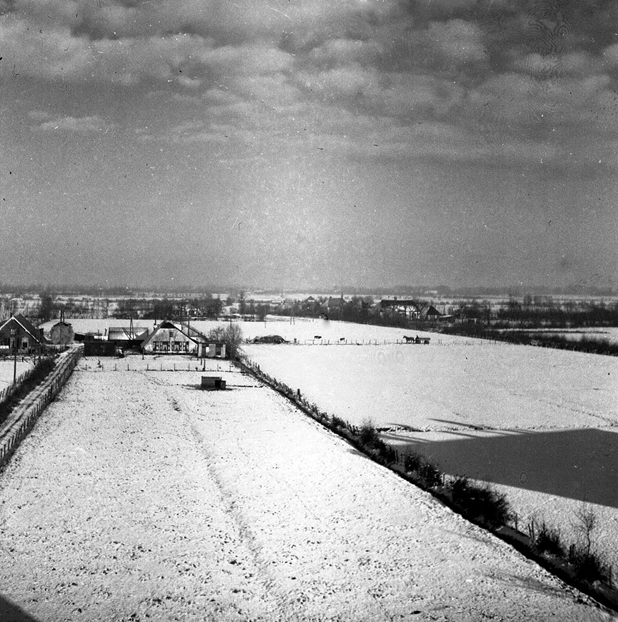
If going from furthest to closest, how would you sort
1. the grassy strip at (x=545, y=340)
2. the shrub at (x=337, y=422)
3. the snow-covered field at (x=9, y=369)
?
the grassy strip at (x=545, y=340), the snow-covered field at (x=9, y=369), the shrub at (x=337, y=422)

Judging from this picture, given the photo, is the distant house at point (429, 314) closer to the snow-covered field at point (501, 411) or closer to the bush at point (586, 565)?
the snow-covered field at point (501, 411)

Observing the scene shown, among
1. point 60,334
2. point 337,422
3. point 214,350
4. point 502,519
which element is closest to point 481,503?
point 502,519

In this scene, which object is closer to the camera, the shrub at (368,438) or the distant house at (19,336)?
the shrub at (368,438)

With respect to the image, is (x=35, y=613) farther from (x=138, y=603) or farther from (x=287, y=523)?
(x=287, y=523)

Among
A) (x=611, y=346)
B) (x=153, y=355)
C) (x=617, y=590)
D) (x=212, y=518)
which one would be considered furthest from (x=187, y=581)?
(x=611, y=346)

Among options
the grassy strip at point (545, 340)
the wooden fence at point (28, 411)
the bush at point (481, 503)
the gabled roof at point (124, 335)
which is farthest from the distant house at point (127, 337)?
the bush at point (481, 503)

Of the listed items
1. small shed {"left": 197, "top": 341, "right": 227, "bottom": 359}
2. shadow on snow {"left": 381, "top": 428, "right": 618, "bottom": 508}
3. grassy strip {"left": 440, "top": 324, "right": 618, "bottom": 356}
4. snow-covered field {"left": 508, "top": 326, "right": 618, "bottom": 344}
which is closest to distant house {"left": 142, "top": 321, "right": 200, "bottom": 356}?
small shed {"left": 197, "top": 341, "right": 227, "bottom": 359}

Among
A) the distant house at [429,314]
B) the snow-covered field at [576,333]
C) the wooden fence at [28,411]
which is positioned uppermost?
the distant house at [429,314]

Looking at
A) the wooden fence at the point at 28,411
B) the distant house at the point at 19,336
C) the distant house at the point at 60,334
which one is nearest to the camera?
the wooden fence at the point at 28,411

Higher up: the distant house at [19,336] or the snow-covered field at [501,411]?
the distant house at [19,336]

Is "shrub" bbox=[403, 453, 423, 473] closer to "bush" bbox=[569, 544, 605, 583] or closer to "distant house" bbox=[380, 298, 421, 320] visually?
"bush" bbox=[569, 544, 605, 583]
